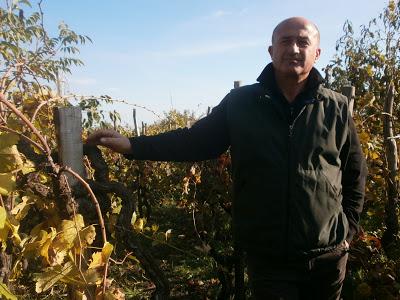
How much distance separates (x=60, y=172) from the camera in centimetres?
142

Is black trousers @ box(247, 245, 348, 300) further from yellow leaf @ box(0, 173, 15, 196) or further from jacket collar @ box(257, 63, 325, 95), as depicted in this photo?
yellow leaf @ box(0, 173, 15, 196)

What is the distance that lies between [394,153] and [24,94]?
2.76 m

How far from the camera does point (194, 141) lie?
6.73ft

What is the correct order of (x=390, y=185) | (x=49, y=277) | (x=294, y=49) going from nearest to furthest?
(x=49, y=277)
(x=294, y=49)
(x=390, y=185)

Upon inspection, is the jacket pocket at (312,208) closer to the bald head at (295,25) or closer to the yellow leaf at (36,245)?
the bald head at (295,25)

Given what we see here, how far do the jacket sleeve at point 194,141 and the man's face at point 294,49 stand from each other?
322 millimetres

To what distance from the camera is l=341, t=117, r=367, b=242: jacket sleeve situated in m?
2.09

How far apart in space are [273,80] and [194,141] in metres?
0.47

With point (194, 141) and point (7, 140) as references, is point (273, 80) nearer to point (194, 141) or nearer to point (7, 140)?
point (194, 141)

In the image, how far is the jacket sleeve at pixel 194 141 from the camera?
1.94 meters

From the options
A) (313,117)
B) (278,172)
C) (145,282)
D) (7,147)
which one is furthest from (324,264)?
(145,282)

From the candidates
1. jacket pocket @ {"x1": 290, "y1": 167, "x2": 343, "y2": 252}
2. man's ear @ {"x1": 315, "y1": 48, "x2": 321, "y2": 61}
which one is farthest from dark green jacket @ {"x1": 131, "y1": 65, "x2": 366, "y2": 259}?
man's ear @ {"x1": 315, "y1": 48, "x2": 321, "y2": 61}

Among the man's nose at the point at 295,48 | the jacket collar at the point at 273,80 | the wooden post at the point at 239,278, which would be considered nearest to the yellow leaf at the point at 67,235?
the jacket collar at the point at 273,80

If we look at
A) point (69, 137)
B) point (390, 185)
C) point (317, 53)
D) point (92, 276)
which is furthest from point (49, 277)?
point (390, 185)
